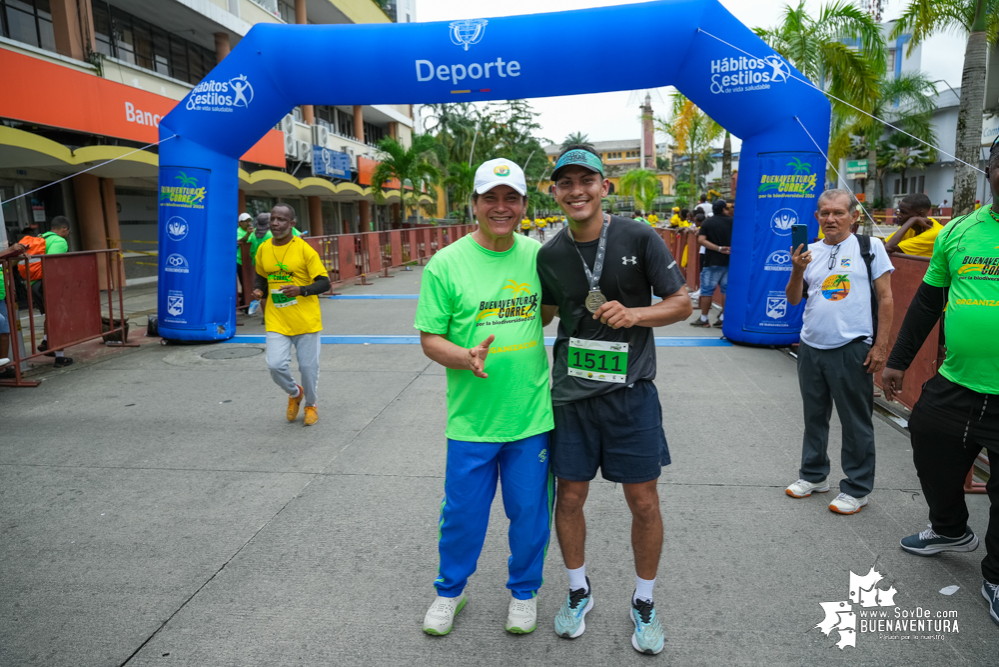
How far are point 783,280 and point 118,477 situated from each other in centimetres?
743

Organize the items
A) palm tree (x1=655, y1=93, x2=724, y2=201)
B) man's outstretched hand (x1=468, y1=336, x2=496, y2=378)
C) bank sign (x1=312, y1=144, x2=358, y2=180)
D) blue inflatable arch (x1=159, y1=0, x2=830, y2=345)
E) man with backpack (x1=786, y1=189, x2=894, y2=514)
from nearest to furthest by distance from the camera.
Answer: man's outstretched hand (x1=468, y1=336, x2=496, y2=378), man with backpack (x1=786, y1=189, x2=894, y2=514), blue inflatable arch (x1=159, y1=0, x2=830, y2=345), palm tree (x1=655, y1=93, x2=724, y2=201), bank sign (x1=312, y1=144, x2=358, y2=180)

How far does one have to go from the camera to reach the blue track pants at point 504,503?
2600 millimetres

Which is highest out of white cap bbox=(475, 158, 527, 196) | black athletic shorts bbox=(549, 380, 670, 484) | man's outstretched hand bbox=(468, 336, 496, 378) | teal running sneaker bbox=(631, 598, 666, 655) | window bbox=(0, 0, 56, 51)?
window bbox=(0, 0, 56, 51)

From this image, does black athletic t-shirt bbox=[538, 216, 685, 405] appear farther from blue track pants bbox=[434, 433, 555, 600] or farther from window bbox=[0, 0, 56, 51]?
window bbox=[0, 0, 56, 51]

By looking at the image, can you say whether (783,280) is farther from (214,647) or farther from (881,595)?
(214,647)

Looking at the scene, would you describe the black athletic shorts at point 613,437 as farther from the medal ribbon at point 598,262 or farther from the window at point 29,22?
the window at point 29,22

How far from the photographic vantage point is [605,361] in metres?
2.54

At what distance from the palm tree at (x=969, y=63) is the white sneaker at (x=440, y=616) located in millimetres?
11205

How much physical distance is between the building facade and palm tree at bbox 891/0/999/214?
12016mm

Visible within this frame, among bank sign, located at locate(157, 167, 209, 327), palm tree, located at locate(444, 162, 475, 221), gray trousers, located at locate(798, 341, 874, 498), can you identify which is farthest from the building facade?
palm tree, located at locate(444, 162, 475, 221)

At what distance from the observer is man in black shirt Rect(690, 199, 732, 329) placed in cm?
966

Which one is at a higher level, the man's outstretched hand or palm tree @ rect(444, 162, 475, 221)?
palm tree @ rect(444, 162, 475, 221)

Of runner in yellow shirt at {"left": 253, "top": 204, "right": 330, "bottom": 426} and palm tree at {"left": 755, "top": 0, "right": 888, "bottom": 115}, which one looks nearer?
runner in yellow shirt at {"left": 253, "top": 204, "right": 330, "bottom": 426}

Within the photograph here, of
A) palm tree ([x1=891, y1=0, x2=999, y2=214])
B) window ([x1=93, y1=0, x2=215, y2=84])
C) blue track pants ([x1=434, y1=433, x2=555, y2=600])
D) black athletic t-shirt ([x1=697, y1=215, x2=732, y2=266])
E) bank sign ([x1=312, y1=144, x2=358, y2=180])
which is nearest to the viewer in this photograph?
blue track pants ([x1=434, y1=433, x2=555, y2=600])
